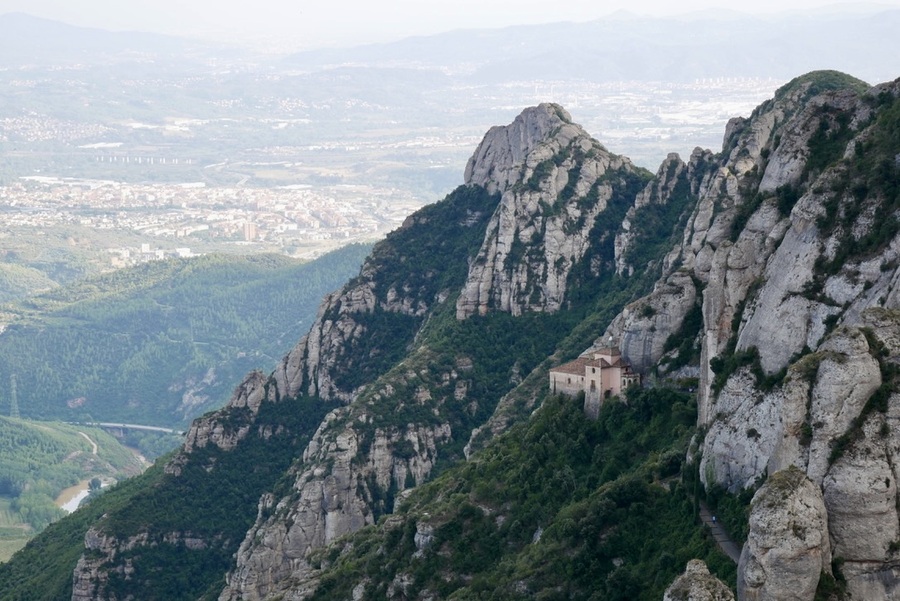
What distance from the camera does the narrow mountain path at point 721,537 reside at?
190 ft

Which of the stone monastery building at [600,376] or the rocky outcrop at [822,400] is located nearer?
the rocky outcrop at [822,400]

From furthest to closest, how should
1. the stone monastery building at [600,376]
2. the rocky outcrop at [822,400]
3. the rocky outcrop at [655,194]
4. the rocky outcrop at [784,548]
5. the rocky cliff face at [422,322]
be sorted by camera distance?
1. the rocky outcrop at [655,194]
2. the rocky cliff face at [422,322]
3. the stone monastery building at [600,376]
4. the rocky outcrop at [822,400]
5. the rocky outcrop at [784,548]

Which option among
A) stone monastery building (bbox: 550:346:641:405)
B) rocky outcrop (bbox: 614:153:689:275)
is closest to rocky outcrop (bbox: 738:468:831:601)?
stone monastery building (bbox: 550:346:641:405)

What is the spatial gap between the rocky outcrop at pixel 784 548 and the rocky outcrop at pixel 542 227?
7395 cm

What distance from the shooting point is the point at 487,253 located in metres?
126

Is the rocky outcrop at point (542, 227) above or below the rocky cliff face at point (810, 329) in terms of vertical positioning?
below

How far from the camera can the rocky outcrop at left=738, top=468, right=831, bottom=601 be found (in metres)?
48.2

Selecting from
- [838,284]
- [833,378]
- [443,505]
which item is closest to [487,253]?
[443,505]

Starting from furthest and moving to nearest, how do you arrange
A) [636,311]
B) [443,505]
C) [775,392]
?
[443,505] < [636,311] < [775,392]

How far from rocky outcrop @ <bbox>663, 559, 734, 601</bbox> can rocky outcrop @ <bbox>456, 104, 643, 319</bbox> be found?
240 ft

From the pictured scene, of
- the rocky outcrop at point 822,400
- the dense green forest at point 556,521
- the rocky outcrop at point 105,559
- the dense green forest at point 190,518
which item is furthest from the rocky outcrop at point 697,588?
the rocky outcrop at point 105,559

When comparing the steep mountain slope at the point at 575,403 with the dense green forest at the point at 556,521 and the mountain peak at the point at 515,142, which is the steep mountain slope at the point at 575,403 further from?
the mountain peak at the point at 515,142

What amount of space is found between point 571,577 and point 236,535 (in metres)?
55.2

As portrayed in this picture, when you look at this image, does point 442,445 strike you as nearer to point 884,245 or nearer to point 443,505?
point 443,505
